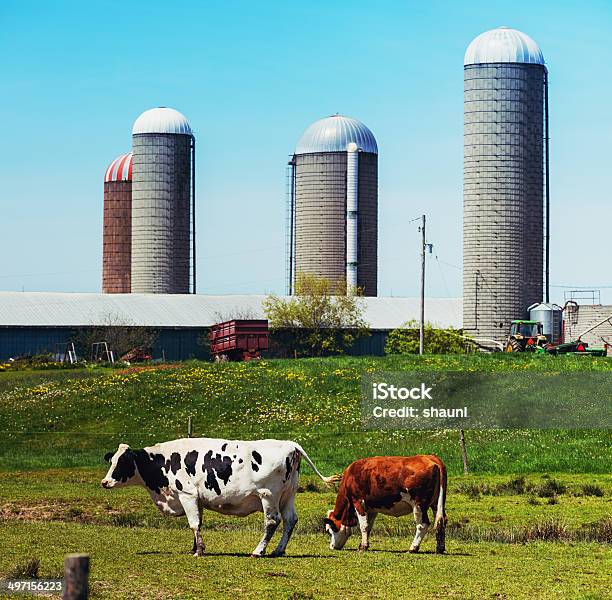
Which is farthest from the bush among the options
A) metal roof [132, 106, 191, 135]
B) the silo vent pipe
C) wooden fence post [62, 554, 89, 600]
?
wooden fence post [62, 554, 89, 600]

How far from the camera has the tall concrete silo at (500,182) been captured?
104938mm

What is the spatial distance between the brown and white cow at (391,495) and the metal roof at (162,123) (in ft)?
367

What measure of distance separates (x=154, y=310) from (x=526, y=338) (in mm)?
32748

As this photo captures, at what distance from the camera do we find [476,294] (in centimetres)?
10619

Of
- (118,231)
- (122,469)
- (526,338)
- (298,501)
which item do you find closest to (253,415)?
(298,501)

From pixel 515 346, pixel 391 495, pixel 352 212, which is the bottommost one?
pixel 515 346

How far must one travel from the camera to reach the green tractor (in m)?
86.9

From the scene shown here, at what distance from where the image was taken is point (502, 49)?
10675 cm

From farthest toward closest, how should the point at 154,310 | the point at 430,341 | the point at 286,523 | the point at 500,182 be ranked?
the point at 154,310 → the point at 500,182 → the point at 430,341 → the point at 286,523

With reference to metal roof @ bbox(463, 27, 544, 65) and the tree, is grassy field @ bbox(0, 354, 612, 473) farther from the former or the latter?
metal roof @ bbox(463, 27, 544, 65)

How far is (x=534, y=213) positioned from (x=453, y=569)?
90923 mm

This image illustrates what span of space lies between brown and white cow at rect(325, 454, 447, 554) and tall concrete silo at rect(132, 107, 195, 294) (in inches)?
4240

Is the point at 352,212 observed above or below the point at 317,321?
above

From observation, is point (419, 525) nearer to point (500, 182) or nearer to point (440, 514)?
point (440, 514)
